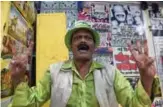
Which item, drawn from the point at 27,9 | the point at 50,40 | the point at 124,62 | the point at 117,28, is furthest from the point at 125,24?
the point at 27,9

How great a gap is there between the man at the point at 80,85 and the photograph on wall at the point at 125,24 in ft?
2.32

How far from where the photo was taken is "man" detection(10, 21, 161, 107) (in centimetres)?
143

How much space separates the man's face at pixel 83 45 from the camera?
150cm

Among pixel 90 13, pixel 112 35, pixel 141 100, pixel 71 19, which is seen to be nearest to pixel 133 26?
pixel 112 35

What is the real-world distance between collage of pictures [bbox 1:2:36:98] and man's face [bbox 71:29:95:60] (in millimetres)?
365

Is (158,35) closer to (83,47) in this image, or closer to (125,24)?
(125,24)

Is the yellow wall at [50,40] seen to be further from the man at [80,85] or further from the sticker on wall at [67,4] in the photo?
the man at [80,85]

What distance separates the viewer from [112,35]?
7.46 feet

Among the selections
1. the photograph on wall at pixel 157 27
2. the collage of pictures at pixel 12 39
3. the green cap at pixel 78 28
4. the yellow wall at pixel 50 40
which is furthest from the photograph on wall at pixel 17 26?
the photograph on wall at pixel 157 27

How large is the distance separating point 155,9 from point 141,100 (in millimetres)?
1327

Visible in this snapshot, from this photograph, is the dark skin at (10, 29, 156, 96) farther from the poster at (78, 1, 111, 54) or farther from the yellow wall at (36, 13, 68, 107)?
the poster at (78, 1, 111, 54)

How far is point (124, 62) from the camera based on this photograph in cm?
223

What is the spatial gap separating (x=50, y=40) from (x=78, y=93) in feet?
2.34

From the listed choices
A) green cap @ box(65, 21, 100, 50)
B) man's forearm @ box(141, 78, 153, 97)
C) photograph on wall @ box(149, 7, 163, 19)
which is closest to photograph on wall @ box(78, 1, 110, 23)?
photograph on wall @ box(149, 7, 163, 19)
